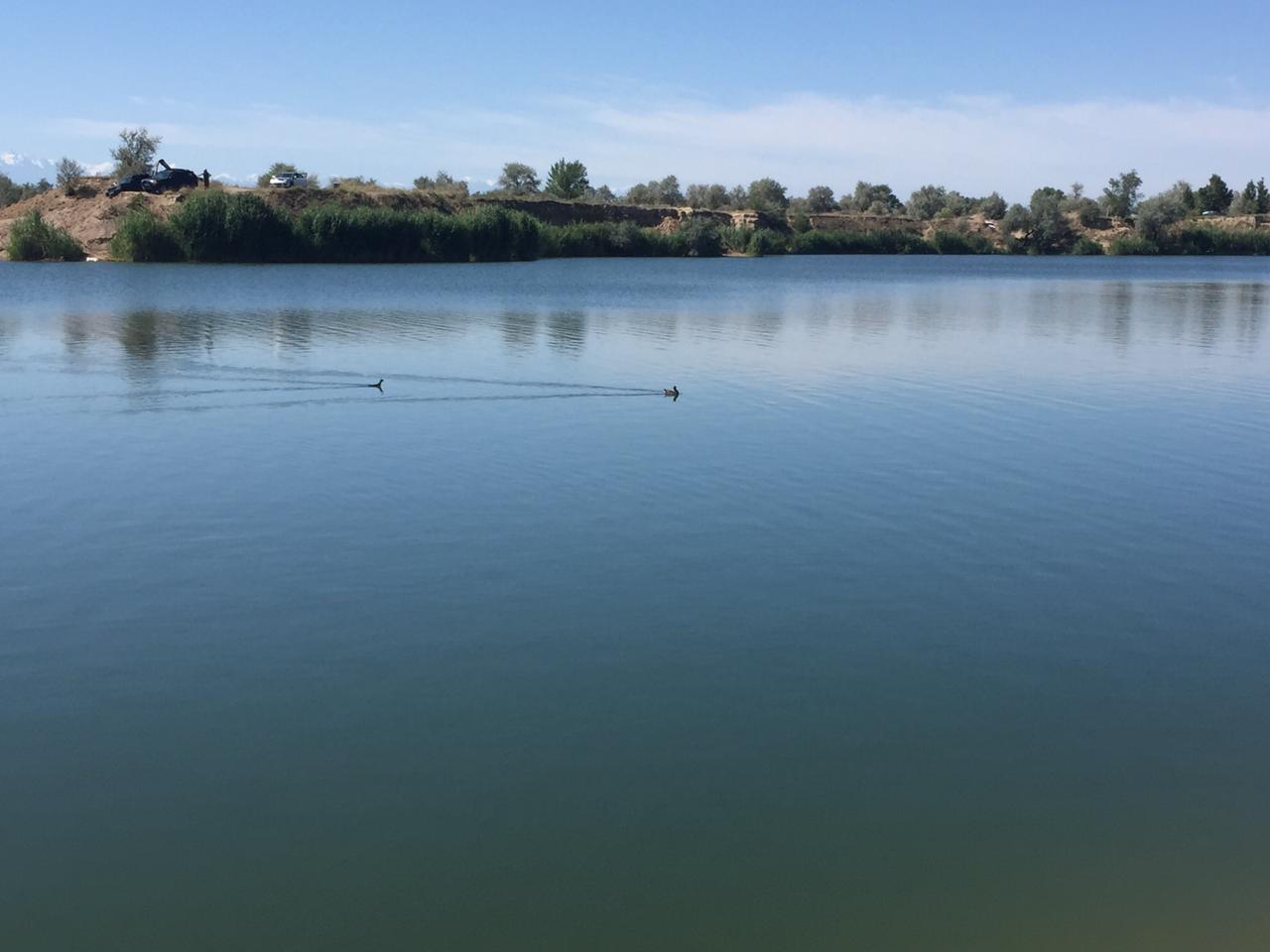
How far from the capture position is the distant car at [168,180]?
256ft

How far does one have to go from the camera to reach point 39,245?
226 ft

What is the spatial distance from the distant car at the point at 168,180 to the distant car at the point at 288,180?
17.6 ft

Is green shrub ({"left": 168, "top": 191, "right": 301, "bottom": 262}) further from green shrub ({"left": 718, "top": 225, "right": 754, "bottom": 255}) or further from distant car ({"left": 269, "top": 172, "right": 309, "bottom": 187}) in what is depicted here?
green shrub ({"left": 718, "top": 225, "right": 754, "bottom": 255})

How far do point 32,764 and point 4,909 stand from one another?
170 centimetres

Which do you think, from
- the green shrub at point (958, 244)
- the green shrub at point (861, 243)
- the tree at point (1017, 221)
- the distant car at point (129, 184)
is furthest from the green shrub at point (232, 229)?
the tree at point (1017, 221)

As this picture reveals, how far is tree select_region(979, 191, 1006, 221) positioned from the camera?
13338cm

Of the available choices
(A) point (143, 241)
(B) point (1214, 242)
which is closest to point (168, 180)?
(A) point (143, 241)

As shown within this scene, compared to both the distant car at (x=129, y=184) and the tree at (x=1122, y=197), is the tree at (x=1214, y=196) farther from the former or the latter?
the distant car at (x=129, y=184)

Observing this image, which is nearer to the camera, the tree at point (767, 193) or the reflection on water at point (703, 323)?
the reflection on water at point (703, 323)

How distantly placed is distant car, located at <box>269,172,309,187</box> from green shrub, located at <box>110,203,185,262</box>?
16.0 meters

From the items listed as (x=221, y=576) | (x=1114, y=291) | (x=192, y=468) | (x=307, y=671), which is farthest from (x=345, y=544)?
(x=1114, y=291)

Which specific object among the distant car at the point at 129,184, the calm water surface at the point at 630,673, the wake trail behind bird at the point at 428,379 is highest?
the distant car at the point at 129,184

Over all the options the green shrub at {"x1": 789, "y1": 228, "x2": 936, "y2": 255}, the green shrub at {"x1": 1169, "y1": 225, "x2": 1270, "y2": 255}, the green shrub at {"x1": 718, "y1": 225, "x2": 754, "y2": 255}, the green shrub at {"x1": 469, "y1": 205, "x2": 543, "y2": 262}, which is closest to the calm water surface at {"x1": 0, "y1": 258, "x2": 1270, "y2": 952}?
the green shrub at {"x1": 469, "y1": 205, "x2": 543, "y2": 262}

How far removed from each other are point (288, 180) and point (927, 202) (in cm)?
8786
